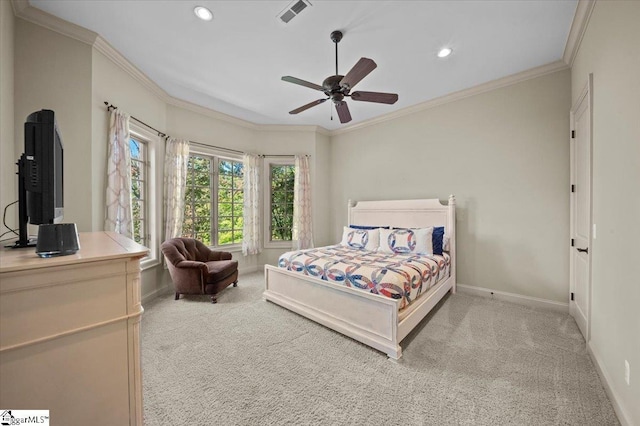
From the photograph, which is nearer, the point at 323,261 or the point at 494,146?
the point at 323,261

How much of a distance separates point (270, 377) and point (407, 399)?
1016 mm

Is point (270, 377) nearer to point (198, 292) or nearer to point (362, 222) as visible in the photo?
point (198, 292)

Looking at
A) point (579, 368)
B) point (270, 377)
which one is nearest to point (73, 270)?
point (270, 377)

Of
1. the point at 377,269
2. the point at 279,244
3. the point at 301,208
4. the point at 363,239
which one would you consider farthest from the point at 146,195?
the point at 377,269

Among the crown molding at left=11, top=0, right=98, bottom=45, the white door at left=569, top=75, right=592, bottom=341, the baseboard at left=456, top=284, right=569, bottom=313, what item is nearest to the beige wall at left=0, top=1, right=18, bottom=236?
the crown molding at left=11, top=0, right=98, bottom=45

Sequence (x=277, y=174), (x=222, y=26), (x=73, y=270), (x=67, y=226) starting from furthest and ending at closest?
(x=277, y=174) → (x=222, y=26) → (x=67, y=226) → (x=73, y=270)

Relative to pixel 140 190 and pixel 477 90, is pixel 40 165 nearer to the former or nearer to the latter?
pixel 140 190

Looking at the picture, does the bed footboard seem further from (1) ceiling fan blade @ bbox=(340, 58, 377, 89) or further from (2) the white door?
(1) ceiling fan blade @ bbox=(340, 58, 377, 89)

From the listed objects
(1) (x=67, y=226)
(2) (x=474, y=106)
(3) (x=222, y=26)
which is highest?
(3) (x=222, y=26)

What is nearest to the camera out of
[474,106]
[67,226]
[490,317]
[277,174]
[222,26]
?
[67,226]

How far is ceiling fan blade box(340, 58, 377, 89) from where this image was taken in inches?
77.7

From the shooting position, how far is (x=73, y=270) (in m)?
0.90

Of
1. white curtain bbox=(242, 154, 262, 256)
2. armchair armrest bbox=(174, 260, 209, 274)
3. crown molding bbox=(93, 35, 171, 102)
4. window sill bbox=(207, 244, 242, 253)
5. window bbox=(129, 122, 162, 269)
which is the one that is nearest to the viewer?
crown molding bbox=(93, 35, 171, 102)

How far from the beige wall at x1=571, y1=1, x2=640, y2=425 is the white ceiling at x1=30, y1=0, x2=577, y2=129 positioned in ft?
2.12
